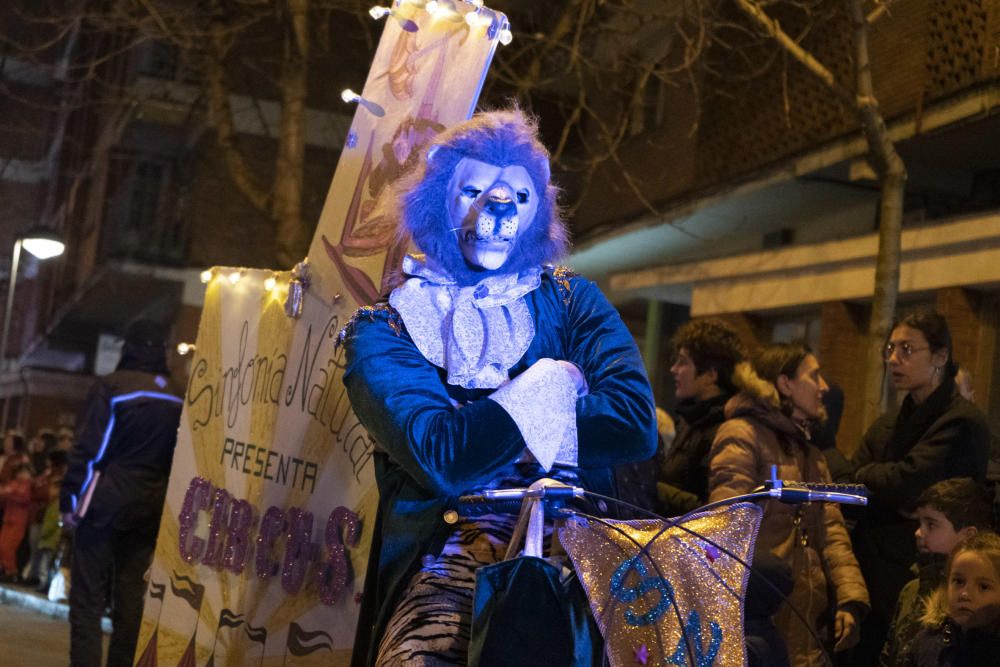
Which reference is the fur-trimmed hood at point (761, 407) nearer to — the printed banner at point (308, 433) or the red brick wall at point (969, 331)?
the printed banner at point (308, 433)

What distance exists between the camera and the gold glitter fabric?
2945 mm

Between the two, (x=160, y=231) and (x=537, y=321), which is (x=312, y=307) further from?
(x=160, y=231)

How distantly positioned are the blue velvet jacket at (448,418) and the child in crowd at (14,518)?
15.7 metres

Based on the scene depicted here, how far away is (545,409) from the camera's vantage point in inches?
127

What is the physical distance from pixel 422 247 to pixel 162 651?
3030 mm

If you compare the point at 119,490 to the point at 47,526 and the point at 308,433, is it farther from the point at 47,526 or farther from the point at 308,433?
the point at 47,526

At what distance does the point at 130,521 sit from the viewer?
27.6ft

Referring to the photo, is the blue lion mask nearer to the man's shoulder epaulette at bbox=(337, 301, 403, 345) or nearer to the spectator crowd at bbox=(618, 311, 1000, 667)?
the man's shoulder epaulette at bbox=(337, 301, 403, 345)

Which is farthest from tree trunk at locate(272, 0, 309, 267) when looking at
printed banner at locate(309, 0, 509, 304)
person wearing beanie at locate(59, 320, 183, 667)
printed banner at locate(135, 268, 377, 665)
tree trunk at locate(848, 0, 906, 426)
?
printed banner at locate(309, 0, 509, 304)

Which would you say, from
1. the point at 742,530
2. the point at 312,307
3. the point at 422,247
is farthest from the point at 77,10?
the point at 742,530

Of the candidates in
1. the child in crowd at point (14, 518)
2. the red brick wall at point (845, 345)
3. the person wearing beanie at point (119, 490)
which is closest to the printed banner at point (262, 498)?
the person wearing beanie at point (119, 490)

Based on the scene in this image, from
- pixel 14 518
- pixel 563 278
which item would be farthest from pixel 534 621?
pixel 14 518

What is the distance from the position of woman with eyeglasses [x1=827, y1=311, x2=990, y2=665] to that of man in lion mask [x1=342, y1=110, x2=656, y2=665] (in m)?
2.62

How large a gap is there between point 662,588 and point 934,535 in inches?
108
